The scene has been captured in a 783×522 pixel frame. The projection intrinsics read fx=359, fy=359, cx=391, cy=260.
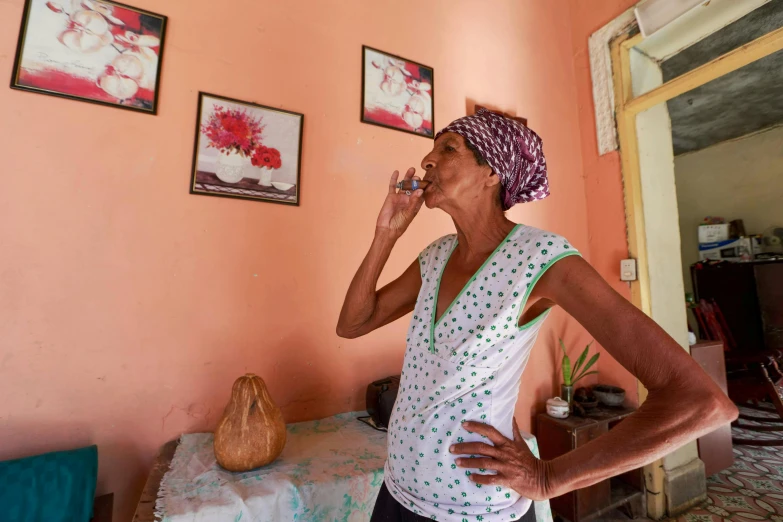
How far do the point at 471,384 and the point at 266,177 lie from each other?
3.93 ft

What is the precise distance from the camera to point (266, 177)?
1502mm

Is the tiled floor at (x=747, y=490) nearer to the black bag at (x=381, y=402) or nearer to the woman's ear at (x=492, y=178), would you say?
the black bag at (x=381, y=402)

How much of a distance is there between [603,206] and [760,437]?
7.92 feet

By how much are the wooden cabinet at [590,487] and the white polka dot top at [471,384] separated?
1.25 m

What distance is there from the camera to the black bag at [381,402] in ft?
4.54

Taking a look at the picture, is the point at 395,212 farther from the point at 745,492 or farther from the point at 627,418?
the point at 745,492

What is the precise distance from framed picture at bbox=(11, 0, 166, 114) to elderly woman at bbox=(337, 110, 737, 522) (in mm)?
1172

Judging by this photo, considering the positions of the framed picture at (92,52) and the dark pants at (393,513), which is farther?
the framed picture at (92,52)

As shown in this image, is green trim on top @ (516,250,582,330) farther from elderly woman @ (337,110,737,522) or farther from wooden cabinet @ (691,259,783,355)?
wooden cabinet @ (691,259,783,355)

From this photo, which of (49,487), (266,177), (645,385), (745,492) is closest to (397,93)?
(266,177)

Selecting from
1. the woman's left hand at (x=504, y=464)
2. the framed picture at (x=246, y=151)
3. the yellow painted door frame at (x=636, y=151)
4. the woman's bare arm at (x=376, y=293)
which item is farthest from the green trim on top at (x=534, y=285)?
the yellow painted door frame at (x=636, y=151)

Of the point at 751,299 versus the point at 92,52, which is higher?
the point at 92,52

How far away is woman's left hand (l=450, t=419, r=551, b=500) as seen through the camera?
0.66 meters

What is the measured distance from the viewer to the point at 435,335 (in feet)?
2.63
